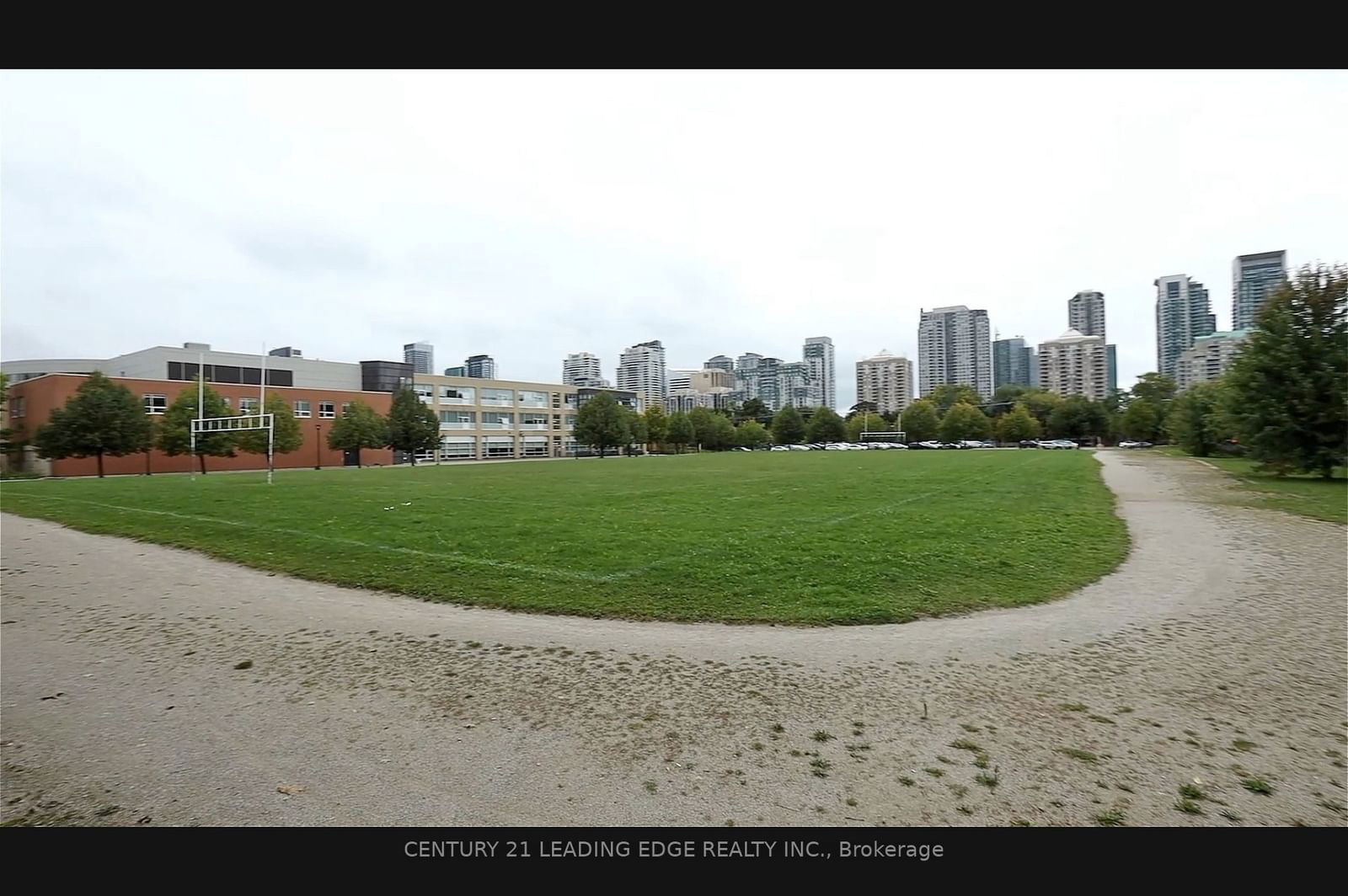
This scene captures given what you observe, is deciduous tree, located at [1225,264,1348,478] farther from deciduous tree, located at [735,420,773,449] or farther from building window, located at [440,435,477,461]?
deciduous tree, located at [735,420,773,449]

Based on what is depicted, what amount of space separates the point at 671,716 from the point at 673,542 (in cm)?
783

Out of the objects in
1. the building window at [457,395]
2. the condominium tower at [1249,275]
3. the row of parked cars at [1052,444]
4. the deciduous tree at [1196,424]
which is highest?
the condominium tower at [1249,275]

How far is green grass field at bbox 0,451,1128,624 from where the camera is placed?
8703mm

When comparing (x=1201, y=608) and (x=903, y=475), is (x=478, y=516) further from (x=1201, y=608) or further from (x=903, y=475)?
(x=903, y=475)

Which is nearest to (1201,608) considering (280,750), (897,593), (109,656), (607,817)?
(897,593)

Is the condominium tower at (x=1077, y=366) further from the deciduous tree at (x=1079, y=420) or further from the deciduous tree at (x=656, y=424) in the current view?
the deciduous tree at (x=656, y=424)

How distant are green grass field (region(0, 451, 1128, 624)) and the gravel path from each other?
0.87m

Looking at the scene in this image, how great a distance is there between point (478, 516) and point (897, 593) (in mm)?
12244

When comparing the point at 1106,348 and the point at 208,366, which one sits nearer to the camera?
the point at 208,366

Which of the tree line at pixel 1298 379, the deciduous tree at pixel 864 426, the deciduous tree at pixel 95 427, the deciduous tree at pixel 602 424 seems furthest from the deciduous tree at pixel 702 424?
the tree line at pixel 1298 379

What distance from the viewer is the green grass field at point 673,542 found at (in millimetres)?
8703

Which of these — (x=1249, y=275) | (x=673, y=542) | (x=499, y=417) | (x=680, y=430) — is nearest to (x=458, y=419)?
(x=499, y=417)

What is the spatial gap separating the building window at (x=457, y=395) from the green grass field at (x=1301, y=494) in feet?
294

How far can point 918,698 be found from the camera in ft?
17.3
